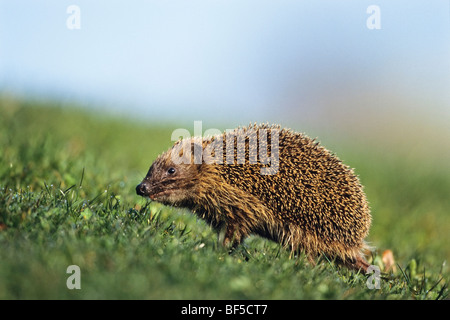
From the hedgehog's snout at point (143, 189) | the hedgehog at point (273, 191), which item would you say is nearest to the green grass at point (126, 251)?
the hedgehog's snout at point (143, 189)

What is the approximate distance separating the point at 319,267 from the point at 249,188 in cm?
114

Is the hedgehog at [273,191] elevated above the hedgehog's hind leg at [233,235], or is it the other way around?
the hedgehog at [273,191]

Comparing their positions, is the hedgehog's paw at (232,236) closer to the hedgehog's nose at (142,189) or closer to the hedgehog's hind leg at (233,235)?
the hedgehog's hind leg at (233,235)

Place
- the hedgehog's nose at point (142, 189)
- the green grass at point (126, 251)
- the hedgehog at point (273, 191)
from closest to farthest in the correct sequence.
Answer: the green grass at point (126, 251), the hedgehog at point (273, 191), the hedgehog's nose at point (142, 189)

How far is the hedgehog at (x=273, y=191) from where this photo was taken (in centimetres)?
543

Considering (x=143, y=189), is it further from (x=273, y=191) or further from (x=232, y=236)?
(x=273, y=191)

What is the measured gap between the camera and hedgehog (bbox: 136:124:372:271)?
5434mm

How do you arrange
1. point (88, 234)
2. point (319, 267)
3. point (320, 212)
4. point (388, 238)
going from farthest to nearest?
1. point (388, 238)
2. point (320, 212)
3. point (319, 267)
4. point (88, 234)

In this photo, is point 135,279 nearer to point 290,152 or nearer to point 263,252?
point 263,252

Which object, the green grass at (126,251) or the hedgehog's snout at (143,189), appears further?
the hedgehog's snout at (143,189)

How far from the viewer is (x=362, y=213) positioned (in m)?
5.56

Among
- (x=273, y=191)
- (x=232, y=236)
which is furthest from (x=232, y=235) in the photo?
(x=273, y=191)

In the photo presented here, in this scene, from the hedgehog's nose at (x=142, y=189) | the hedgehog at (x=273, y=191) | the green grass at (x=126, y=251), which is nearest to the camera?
the green grass at (x=126, y=251)
